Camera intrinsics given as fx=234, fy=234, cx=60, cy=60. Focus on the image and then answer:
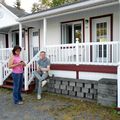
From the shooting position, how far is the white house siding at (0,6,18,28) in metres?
14.3

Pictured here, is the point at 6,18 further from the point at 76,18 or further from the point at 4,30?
the point at 76,18

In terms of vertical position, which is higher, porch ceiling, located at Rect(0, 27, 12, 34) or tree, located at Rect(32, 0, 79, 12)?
tree, located at Rect(32, 0, 79, 12)

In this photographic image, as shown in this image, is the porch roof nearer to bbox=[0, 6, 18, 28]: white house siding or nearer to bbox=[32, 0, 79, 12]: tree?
bbox=[0, 6, 18, 28]: white house siding

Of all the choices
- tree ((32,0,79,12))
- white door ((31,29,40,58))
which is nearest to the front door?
white door ((31,29,40,58))

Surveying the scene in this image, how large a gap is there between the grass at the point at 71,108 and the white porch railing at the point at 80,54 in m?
1.64

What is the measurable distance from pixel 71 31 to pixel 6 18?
503 cm

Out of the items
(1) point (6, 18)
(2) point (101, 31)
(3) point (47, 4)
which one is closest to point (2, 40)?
(1) point (6, 18)

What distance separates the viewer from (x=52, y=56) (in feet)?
34.1

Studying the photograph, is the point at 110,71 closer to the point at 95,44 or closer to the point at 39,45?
the point at 95,44

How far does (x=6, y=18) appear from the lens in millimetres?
15086

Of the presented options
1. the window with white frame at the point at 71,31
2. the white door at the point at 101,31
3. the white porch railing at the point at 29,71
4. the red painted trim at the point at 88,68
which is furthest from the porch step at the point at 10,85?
the window with white frame at the point at 71,31

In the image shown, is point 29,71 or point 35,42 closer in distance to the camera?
point 29,71

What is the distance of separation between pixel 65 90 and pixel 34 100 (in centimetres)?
134

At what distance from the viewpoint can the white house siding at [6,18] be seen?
47.0ft
